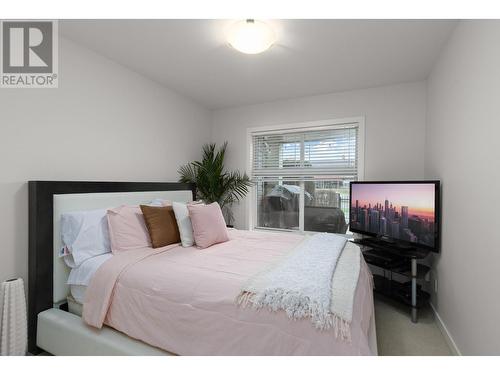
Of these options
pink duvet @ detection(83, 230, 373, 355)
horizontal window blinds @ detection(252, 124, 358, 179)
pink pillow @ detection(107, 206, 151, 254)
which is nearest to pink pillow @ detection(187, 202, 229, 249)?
pink duvet @ detection(83, 230, 373, 355)

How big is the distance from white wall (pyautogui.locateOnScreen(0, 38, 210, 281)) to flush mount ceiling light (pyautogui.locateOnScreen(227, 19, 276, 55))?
54.8 inches

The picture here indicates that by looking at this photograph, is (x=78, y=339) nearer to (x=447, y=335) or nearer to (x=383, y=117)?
(x=447, y=335)

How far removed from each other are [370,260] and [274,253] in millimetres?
1189

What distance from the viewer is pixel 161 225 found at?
2.28m

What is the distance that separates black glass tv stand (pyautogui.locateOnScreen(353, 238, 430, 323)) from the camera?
2.34 metres

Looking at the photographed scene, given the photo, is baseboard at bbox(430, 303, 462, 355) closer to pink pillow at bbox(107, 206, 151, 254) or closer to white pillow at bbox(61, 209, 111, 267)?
pink pillow at bbox(107, 206, 151, 254)

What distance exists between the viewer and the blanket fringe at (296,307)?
1.18 metres

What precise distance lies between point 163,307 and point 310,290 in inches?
34.9

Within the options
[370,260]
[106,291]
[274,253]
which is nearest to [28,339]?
[106,291]

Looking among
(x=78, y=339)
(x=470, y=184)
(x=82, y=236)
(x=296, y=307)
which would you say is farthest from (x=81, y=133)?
(x=470, y=184)

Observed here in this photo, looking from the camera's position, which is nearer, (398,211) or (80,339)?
(80,339)

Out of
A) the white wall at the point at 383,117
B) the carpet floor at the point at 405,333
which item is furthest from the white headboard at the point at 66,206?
the carpet floor at the point at 405,333
